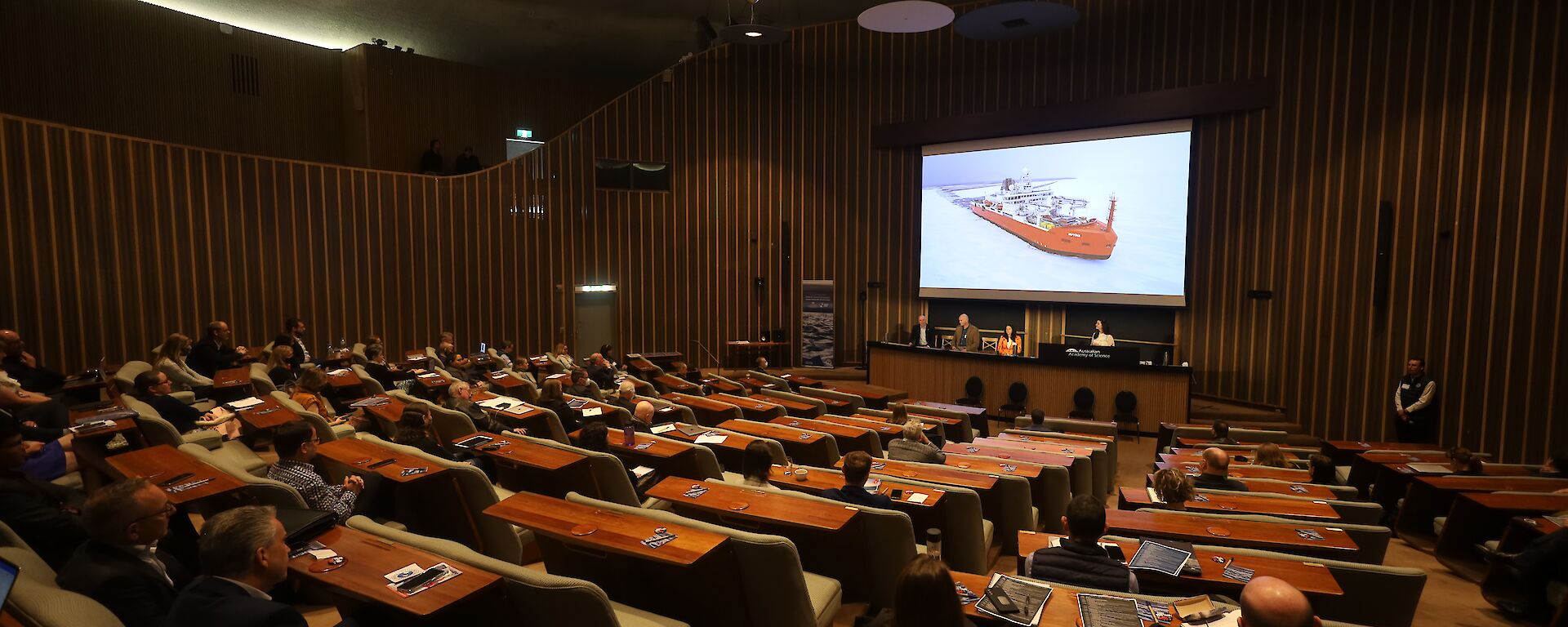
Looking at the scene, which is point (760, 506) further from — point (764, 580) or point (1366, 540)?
point (1366, 540)

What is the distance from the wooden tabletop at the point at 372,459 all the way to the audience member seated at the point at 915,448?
2869 millimetres

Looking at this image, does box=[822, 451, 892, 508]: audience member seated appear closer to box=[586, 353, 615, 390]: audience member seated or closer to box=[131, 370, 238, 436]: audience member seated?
box=[131, 370, 238, 436]: audience member seated

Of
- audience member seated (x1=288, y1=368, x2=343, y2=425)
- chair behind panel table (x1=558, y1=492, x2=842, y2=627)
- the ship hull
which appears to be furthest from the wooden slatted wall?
chair behind panel table (x1=558, y1=492, x2=842, y2=627)

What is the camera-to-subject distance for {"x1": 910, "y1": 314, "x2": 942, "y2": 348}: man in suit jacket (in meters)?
12.1

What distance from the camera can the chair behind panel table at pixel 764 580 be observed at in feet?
8.87

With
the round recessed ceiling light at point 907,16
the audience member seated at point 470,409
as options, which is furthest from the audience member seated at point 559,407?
the round recessed ceiling light at point 907,16

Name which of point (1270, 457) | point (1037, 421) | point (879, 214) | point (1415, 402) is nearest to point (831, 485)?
point (1270, 457)

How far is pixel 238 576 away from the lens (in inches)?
87.4

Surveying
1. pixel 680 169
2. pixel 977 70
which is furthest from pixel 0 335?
pixel 977 70

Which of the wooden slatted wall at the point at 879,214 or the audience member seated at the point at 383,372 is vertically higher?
the wooden slatted wall at the point at 879,214

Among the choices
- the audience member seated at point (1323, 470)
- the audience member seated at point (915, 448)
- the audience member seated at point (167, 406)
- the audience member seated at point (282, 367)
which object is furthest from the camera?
the audience member seated at point (282, 367)

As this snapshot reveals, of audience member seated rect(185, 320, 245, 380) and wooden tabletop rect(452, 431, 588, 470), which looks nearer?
wooden tabletop rect(452, 431, 588, 470)

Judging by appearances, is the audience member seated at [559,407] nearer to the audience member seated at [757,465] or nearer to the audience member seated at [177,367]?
the audience member seated at [757,465]

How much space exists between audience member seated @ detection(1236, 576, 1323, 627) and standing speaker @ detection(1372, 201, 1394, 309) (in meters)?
8.80
